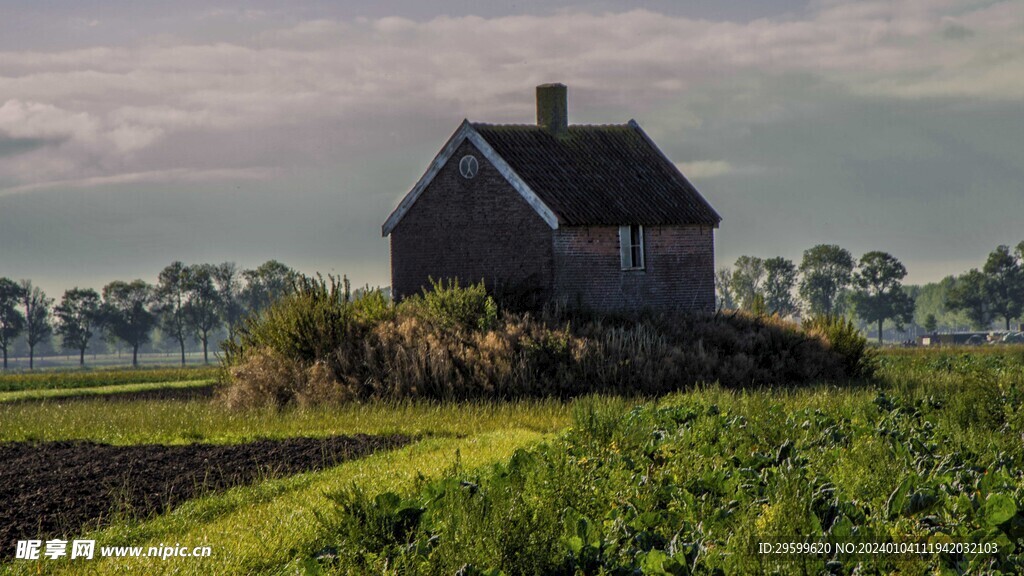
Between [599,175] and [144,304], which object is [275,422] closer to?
[599,175]

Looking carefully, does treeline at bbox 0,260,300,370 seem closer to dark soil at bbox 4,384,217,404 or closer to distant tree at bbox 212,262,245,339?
distant tree at bbox 212,262,245,339

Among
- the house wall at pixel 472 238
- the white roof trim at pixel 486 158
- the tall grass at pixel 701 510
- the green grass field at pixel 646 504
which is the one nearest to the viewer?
the tall grass at pixel 701 510

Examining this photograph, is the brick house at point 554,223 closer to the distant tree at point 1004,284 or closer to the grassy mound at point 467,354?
the grassy mound at point 467,354

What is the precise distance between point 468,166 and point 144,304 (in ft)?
310

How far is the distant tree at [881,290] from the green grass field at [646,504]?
341 ft

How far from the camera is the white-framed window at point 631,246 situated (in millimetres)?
32531

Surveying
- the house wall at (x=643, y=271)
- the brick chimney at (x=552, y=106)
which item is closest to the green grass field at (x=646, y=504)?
the house wall at (x=643, y=271)

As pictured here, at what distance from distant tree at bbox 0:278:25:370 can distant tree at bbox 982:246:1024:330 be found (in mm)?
107154

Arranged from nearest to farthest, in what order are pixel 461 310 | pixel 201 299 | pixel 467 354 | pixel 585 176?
1. pixel 467 354
2. pixel 461 310
3. pixel 585 176
4. pixel 201 299

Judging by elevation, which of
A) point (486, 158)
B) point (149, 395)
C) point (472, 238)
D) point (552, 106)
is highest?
point (552, 106)

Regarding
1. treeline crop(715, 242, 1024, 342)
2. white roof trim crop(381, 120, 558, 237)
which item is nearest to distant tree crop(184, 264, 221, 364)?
treeline crop(715, 242, 1024, 342)

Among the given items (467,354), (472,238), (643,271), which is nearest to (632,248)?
(643,271)

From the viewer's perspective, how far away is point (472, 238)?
32438 mm

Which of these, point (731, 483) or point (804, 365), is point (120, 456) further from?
point (804, 365)
